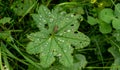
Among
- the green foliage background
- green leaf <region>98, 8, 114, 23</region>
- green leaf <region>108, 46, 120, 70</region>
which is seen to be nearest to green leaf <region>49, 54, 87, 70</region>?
the green foliage background

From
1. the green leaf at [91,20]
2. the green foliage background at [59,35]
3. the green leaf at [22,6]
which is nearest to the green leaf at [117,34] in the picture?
the green foliage background at [59,35]

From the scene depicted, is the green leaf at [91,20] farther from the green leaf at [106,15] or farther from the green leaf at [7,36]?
the green leaf at [7,36]

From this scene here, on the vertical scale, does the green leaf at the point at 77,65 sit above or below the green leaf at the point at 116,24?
below

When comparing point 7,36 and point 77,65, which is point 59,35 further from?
point 7,36

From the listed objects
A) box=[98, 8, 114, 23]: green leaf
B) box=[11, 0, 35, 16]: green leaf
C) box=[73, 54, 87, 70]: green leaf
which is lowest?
box=[73, 54, 87, 70]: green leaf

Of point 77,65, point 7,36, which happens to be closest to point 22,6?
point 7,36

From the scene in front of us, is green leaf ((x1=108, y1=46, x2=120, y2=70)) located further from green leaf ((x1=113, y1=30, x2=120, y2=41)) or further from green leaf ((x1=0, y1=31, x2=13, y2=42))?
green leaf ((x1=0, y1=31, x2=13, y2=42))

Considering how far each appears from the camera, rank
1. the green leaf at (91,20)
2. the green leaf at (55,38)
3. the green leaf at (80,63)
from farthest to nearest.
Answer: the green leaf at (91,20)
the green leaf at (80,63)
the green leaf at (55,38)

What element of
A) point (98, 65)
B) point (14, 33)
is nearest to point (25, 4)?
point (14, 33)
